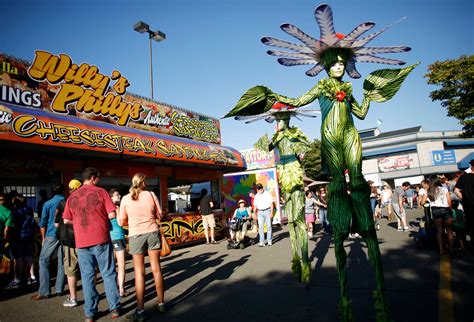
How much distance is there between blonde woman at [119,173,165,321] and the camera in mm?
3923

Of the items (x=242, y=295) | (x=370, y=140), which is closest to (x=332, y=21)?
(x=242, y=295)

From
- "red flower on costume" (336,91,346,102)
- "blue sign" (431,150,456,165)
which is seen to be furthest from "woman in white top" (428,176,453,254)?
"blue sign" (431,150,456,165)

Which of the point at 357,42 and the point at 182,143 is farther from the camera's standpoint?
the point at 182,143

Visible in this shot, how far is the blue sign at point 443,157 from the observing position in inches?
1505

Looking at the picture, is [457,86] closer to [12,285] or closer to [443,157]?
[12,285]

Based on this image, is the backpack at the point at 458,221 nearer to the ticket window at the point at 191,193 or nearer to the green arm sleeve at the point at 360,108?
the green arm sleeve at the point at 360,108

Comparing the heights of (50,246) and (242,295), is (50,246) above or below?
Result: above

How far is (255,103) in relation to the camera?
3367 millimetres

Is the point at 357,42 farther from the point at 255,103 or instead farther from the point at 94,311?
the point at 94,311

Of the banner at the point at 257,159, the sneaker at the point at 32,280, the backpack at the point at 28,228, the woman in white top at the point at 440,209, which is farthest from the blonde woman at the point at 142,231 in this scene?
the banner at the point at 257,159

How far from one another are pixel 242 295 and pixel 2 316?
341 centimetres

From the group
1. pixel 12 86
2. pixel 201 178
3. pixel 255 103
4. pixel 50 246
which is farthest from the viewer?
pixel 201 178

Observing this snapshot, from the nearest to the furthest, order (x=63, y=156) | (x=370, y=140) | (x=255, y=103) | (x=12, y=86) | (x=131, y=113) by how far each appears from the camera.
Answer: (x=255, y=103) < (x=12, y=86) < (x=63, y=156) < (x=131, y=113) < (x=370, y=140)

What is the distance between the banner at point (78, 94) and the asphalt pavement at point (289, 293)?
15.8 feet
